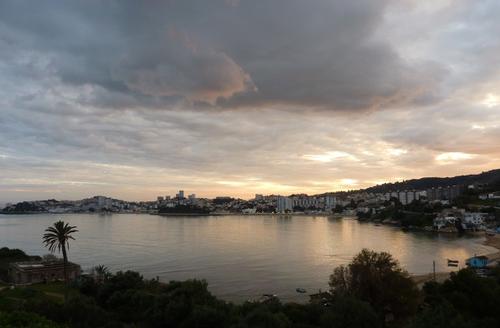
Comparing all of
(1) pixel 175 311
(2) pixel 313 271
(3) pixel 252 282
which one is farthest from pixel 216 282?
(1) pixel 175 311

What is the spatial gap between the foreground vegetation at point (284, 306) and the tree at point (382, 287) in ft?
0.14

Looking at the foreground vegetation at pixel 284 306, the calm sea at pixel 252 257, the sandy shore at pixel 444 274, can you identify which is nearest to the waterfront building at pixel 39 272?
the foreground vegetation at pixel 284 306

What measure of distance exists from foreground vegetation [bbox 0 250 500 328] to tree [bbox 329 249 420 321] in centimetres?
4

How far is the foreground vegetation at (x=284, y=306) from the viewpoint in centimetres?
1398

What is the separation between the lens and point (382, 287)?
20203mm

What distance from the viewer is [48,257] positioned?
34844 mm

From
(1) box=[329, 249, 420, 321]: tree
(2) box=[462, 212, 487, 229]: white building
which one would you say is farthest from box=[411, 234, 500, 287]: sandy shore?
(2) box=[462, 212, 487, 229]: white building

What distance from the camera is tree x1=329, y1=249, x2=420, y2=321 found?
19844 mm

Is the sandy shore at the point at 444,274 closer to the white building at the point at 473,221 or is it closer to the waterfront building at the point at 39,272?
the white building at the point at 473,221

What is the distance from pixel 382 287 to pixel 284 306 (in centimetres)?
506

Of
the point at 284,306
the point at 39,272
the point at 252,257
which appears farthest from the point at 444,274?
the point at 39,272

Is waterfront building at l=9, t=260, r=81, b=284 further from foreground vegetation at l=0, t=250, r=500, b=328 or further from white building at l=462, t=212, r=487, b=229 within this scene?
white building at l=462, t=212, r=487, b=229

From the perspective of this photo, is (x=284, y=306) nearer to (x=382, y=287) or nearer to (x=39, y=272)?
(x=382, y=287)

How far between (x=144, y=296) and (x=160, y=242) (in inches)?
1892
